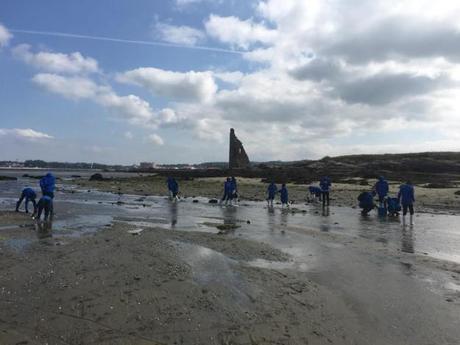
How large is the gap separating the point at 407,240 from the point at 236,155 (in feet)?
235

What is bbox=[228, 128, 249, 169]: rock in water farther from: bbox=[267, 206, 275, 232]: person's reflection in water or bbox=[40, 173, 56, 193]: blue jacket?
bbox=[40, 173, 56, 193]: blue jacket

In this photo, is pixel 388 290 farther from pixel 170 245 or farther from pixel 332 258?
pixel 170 245

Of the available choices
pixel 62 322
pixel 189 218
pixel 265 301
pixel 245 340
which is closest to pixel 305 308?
pixel 265 301

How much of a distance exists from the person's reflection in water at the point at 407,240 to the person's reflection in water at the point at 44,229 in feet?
35.2

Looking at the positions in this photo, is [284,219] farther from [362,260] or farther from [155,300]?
[155,300]

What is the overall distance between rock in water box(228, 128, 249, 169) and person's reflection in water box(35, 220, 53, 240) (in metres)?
69.1

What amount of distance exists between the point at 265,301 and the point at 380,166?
238ft

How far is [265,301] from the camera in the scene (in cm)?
698

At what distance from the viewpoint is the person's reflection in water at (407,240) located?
12.5m

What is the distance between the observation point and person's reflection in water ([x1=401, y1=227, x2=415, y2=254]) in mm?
12517

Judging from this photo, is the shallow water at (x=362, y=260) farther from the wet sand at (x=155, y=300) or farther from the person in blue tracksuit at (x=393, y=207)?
the person in blue tracksuit at (x=393, y=207)

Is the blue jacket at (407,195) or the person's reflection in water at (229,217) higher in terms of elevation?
the blue jacket at (407,195)

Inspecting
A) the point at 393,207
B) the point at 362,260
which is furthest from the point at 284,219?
the point at 362,260

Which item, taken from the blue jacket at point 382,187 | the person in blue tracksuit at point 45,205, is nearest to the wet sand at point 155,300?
the person in blue tracksuit at point 45,205
